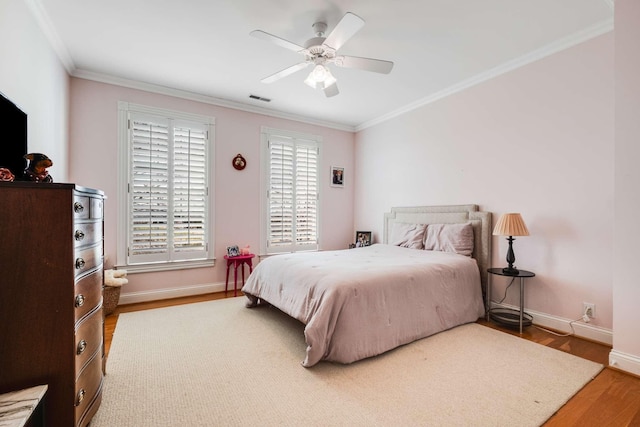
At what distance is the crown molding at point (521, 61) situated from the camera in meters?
2.56

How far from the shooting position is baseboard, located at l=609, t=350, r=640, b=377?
204cm

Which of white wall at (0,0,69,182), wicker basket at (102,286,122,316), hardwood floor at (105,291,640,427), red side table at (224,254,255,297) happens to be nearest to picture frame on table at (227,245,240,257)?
red side table at (224,254,255,297)

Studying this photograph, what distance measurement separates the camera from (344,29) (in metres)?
2.09

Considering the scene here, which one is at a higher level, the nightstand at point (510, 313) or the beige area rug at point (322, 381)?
the nightstand at point (510, 313)

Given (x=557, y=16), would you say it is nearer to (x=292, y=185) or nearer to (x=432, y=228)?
(x=432, y=228)

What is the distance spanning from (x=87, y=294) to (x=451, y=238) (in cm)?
335

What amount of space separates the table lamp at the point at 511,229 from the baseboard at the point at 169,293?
3.58 meters

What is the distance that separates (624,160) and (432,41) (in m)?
1.78

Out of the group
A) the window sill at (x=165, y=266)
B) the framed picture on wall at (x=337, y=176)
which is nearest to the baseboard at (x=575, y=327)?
the framed picture on wall at (x=337, y=176)

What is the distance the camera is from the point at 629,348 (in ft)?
6.85

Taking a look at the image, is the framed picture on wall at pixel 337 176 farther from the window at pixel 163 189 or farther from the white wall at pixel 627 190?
the white wall at pixel 627 190

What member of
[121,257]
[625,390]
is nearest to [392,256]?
[625,390]

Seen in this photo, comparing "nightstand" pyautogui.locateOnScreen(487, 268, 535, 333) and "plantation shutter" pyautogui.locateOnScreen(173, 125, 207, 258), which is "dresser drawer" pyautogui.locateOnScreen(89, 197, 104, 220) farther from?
"nightstand" pyautogui.locateOnScreen(487, 268, 535, 333)

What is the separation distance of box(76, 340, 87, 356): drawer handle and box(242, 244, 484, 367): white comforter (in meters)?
1.28
